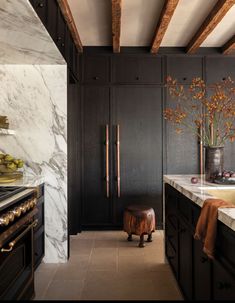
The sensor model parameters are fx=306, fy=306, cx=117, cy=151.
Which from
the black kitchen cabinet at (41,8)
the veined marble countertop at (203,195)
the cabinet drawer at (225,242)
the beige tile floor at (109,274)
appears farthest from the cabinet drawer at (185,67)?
the cabinet drawer at (225,242)

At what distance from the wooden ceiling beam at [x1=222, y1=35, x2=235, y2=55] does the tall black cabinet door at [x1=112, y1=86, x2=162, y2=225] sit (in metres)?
1.13

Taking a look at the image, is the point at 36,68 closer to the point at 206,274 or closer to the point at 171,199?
A: the point at 171,199

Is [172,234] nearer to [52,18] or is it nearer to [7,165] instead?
[7,165]

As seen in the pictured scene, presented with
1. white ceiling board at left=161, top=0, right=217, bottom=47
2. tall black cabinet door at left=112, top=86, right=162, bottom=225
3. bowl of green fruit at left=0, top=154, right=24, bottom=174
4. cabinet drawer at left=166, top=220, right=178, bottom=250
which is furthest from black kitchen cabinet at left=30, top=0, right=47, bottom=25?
tall black cabinet door at left=112, top=86, right=162, bottom=225

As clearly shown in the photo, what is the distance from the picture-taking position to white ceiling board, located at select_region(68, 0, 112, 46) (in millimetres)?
3230

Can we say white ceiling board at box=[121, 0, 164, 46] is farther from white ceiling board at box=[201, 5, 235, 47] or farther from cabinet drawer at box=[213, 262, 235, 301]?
cabinet drawer at box=[213, 262, 235, 301]

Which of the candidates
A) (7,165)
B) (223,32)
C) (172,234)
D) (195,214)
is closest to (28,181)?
(7,165)

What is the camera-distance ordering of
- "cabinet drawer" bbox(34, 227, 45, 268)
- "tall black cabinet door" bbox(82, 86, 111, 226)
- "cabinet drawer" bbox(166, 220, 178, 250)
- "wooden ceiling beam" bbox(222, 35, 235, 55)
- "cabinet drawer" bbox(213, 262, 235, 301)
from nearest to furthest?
"cabinet drawer" bbox(213, 262, 235, 301), "cabinet drawer" bbox(166, 220, 178, 250), "cabinet drawer" bbox(34, 227, 45, 268), "wooden ceiling beam" bbox(222, 35, 235, 55), "tall black cabinet door" bbox(82, 86, 111, 226)

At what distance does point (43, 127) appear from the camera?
3.43 m

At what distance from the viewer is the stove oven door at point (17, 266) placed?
6.05 ft

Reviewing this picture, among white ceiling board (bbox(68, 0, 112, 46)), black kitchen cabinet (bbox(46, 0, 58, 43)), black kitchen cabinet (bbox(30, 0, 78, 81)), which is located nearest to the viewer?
black kitchen cabinet (bbox(30, 0, 78, 81))

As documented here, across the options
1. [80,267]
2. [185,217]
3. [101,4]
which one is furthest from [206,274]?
[101,4]

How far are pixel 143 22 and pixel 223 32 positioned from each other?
116cm

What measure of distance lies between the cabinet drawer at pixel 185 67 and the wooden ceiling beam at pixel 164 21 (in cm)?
39
